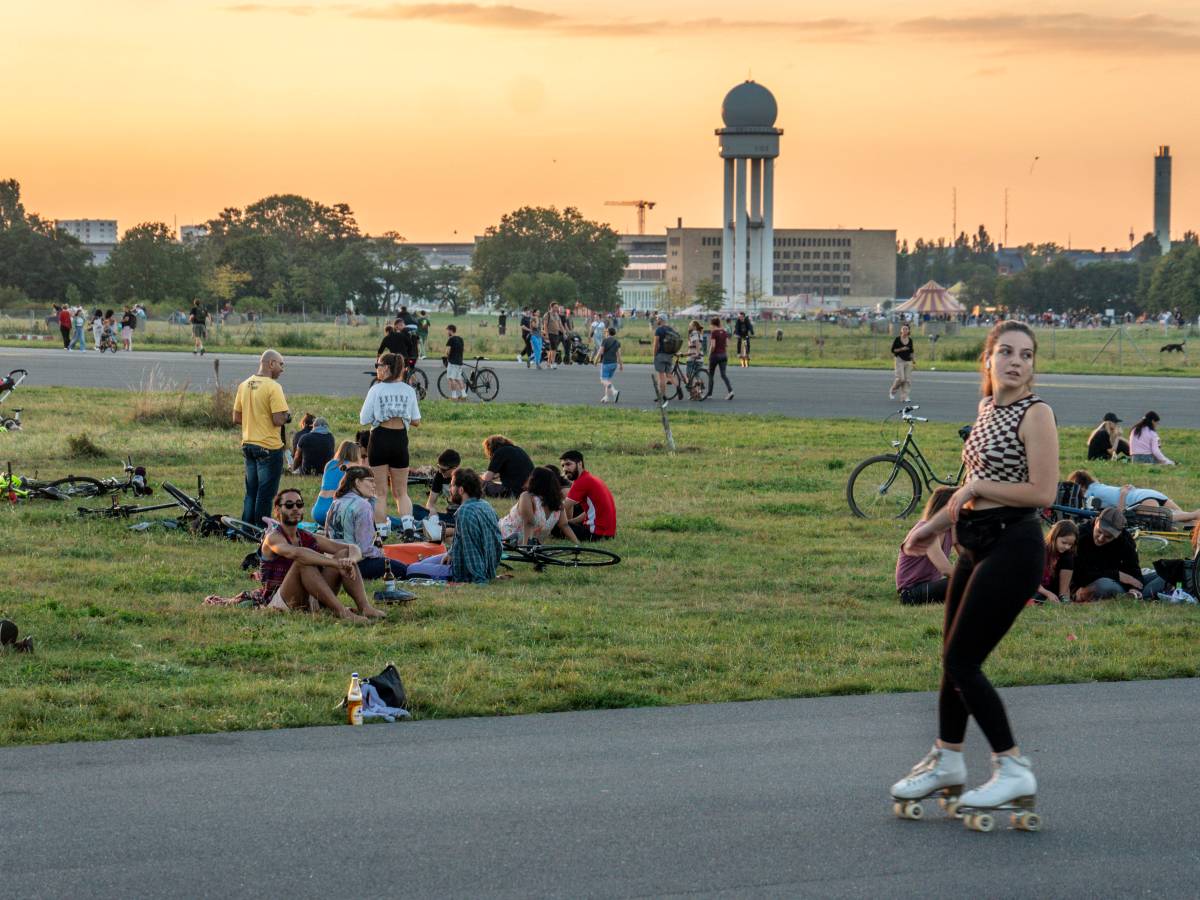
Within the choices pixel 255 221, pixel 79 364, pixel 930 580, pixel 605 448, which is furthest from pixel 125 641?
pixel 255 221

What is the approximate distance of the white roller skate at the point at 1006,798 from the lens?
5.64m

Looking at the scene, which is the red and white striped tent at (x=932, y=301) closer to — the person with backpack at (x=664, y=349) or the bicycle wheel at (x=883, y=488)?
the person with backpack at (x=664, y=349)

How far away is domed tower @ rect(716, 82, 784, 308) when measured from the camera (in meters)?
176

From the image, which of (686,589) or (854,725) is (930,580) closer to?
(686,589)

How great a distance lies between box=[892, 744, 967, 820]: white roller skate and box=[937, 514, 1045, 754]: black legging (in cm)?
18

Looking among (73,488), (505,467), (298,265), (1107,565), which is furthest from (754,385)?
(298,265)

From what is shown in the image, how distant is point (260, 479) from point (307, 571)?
399cm

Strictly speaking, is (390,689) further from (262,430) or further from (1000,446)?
(262,430)

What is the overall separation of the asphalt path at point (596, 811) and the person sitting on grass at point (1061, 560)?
3.65m

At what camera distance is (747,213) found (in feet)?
620

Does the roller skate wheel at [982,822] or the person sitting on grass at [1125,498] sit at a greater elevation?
the person sitting on grass at [1125,498]

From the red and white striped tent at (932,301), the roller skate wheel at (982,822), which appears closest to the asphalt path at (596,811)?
the roller skate wheel at (982,822)

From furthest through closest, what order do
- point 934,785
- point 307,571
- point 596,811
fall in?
1. point 307,571
2. point 596,811
3. point 934,785

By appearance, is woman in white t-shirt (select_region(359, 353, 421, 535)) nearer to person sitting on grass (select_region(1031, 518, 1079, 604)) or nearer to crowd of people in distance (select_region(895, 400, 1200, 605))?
crowd of people in distance (select_region(895, 400, 1200, 605))
